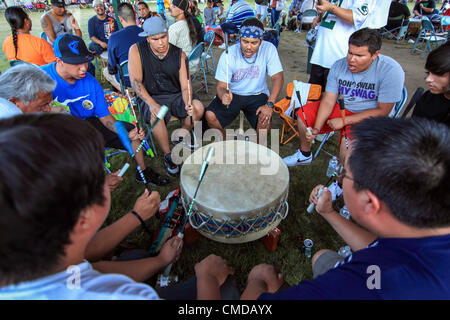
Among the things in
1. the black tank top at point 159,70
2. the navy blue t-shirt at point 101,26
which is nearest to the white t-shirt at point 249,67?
the black tank top at point 159,70

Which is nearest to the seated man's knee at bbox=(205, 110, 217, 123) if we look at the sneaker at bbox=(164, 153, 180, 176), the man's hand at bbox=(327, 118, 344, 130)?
the sneaker at bbox=(164, 153, 180, 176)

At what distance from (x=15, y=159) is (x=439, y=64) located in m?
2.79

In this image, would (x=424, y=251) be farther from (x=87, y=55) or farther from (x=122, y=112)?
(x=122, y=112)

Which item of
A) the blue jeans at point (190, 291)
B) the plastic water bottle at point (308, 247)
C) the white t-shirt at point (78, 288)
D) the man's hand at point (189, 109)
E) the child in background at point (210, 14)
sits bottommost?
the plastic water bottle at point (308, 247)

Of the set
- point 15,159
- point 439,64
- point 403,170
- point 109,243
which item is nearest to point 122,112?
point 109,243

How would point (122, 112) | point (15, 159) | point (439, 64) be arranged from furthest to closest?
point (122, 112) → point (439, 64) → point (15, 159)

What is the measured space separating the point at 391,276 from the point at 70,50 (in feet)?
9.01

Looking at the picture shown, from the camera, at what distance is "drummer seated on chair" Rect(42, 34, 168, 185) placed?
2231 millimetres

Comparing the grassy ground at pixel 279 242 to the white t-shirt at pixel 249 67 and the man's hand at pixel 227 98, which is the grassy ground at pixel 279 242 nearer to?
the man's hand at pixel 227 98

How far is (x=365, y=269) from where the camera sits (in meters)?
0.87

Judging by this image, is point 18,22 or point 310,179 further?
point 18,22

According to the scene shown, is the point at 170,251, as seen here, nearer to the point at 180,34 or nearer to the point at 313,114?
the point at 313,114

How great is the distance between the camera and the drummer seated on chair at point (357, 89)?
2352 mm
